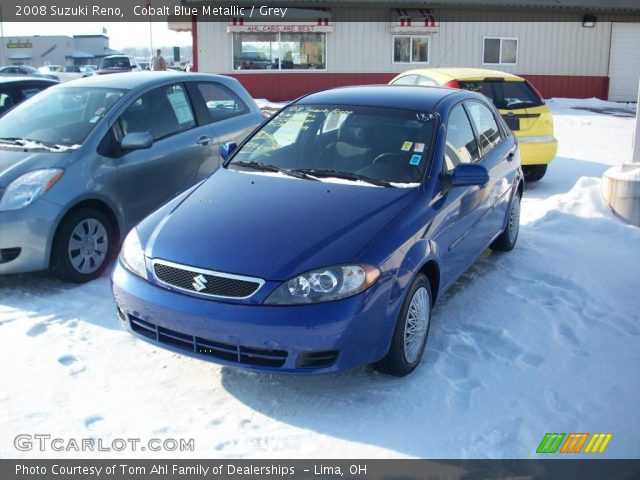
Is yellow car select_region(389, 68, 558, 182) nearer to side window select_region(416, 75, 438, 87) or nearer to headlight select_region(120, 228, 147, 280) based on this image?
side window select_region(416, 75, 438, 87)

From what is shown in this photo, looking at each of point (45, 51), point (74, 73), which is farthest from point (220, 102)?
Result: point (45, 51)

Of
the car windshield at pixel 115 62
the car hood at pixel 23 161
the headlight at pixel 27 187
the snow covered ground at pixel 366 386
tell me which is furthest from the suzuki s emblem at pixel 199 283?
the car windshield at pixel 115 62

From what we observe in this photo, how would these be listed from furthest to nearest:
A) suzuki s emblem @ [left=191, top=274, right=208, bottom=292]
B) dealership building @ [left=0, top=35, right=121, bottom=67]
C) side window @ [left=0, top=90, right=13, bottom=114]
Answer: dealership building @ [left=0, top=35, right=121, bottom=67] → side window @ [left=0, top=90, right=13, bottom=114] → suzuki s emblem @ [left=191, top=274, right=208, bottom=292]

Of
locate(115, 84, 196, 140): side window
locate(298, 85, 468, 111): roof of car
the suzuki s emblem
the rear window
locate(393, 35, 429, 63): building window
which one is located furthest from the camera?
locate(393, 35, 429, 63): building window

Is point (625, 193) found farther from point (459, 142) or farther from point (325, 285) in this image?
point (325, 285)

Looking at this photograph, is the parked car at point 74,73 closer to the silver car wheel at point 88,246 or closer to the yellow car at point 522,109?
the yellow car at point 522,109

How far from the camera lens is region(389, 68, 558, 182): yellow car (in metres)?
9.26

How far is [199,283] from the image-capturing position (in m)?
3.62

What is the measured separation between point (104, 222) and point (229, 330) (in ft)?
8.56

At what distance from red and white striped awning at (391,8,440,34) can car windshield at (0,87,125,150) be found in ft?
57.6

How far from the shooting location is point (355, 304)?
349cm

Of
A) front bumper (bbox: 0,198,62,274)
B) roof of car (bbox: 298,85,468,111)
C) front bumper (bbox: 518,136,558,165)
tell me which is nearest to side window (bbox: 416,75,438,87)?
front bumper (bbox: 518,136,558,165)

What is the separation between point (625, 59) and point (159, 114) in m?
21.7

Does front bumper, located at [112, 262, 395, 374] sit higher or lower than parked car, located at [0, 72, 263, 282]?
lower
